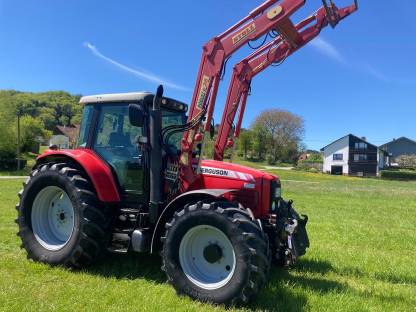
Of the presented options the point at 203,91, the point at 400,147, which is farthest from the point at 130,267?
the point at 400,147

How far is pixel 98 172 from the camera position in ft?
20.2

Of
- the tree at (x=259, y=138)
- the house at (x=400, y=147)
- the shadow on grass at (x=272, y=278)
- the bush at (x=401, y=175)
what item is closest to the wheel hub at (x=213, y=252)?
the shadow on grass at (x=272, y=278)

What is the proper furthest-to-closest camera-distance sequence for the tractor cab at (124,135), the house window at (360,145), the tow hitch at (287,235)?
the house window at (360,145) < the tractor cab at (124,135) < the tow hitch at (287,235)

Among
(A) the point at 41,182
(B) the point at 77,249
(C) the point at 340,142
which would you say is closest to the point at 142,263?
(B) the point at 77,249

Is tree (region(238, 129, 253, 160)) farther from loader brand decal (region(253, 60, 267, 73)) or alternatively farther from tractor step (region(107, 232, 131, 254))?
tractor step (region(107, 232, 131, 254))

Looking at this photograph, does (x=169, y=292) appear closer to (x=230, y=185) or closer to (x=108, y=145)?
(x=230, y=185)

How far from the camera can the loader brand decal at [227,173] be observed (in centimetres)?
571

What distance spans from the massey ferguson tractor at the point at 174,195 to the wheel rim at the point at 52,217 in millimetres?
15

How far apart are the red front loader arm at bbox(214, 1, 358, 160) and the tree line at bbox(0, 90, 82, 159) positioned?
506 centimetres

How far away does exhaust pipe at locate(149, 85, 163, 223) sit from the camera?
19.1ft

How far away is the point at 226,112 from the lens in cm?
729

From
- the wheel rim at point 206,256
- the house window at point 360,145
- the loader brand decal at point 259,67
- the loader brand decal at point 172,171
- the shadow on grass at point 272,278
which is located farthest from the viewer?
the house window at point 360,145

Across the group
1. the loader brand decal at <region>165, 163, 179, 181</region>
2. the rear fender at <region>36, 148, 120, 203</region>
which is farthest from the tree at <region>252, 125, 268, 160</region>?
the loader brand decal at <region>165, 163, 179, 181</region>

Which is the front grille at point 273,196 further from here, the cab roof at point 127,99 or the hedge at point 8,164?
the hedge at point 8,164
